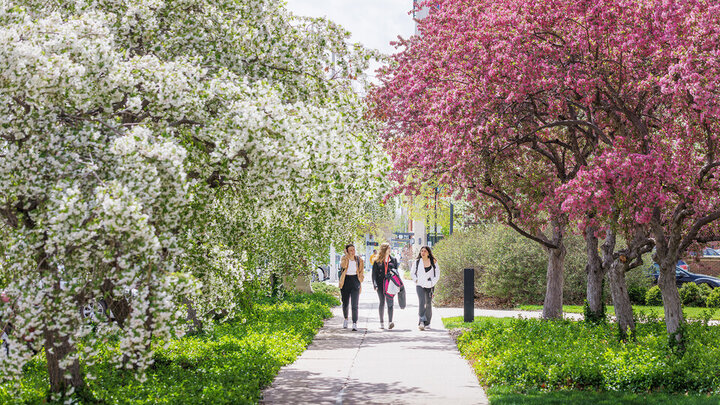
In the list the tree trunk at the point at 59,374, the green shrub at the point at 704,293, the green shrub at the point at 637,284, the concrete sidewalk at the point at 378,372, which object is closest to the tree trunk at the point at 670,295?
the concrete sidewalk at the point at 378,372

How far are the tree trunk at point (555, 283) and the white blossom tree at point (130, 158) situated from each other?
346 inches

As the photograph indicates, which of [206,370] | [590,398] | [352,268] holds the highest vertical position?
[352,268]

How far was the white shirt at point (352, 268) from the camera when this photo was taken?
49.7 ft

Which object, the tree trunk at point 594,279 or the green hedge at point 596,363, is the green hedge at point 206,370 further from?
the tree trunk at point 594,279

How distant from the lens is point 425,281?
15.5 m

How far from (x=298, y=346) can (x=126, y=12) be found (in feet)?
20.0

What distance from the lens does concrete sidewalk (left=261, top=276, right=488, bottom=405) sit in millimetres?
8008

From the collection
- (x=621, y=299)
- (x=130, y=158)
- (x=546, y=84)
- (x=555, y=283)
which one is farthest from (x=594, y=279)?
(x=130, y=158)

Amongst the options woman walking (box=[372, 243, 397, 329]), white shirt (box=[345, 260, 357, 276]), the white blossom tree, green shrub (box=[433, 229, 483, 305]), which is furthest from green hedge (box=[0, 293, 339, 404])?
green shrub (box=[433, 229, 483, 305])

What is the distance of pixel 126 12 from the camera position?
762 cm

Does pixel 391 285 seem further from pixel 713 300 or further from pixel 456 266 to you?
pixel 713 300

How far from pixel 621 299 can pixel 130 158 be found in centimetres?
933

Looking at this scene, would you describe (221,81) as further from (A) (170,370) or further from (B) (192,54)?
(A) (170,370)

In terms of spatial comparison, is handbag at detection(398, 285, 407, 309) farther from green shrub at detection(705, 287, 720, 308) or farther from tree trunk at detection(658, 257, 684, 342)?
green shrub at detection(705, 287, 720, 308)
